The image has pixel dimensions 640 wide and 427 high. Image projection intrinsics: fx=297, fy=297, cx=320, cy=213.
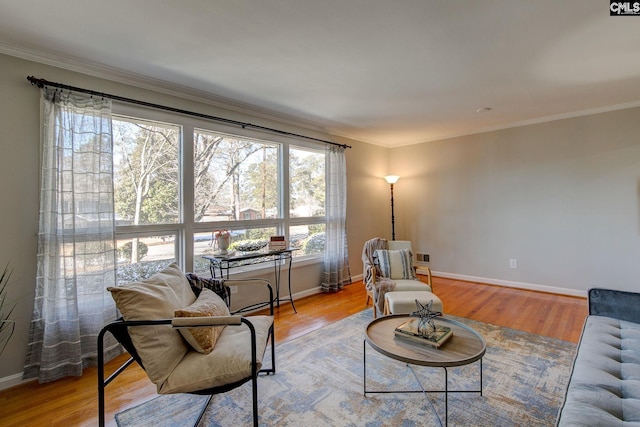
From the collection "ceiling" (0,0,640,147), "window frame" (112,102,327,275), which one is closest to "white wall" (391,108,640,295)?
"ceiling" (0,0,640,147)

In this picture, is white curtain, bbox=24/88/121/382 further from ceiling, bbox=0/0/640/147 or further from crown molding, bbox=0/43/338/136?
ceiling, bbox=0/0/640/147

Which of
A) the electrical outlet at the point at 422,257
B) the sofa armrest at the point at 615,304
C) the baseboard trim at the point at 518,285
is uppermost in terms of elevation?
the sofa armrest at the point at 615,304

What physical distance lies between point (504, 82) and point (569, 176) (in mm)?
2065

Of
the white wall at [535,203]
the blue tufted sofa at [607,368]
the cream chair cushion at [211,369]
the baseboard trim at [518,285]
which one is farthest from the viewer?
the baseboard trim at [518,285]

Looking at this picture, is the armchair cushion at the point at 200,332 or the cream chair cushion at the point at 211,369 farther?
the armchair cushion at the point at 200,332

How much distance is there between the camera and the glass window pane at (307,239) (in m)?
4.24

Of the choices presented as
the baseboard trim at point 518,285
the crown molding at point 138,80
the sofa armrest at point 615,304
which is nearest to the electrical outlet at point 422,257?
the baseboard trim at point 518,285

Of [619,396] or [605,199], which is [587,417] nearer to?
[619,396]

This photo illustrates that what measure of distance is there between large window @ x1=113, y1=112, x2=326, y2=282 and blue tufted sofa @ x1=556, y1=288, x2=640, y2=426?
121 inches

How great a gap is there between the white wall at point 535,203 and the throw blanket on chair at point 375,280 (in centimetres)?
196

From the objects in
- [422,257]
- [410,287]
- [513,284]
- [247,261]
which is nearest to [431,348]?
[410,287]

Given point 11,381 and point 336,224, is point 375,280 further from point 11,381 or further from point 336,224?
point 11,381

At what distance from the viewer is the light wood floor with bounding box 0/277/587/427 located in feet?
6.17

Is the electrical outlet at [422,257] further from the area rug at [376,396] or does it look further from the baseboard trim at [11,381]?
the baseboard trim at [11,381]
